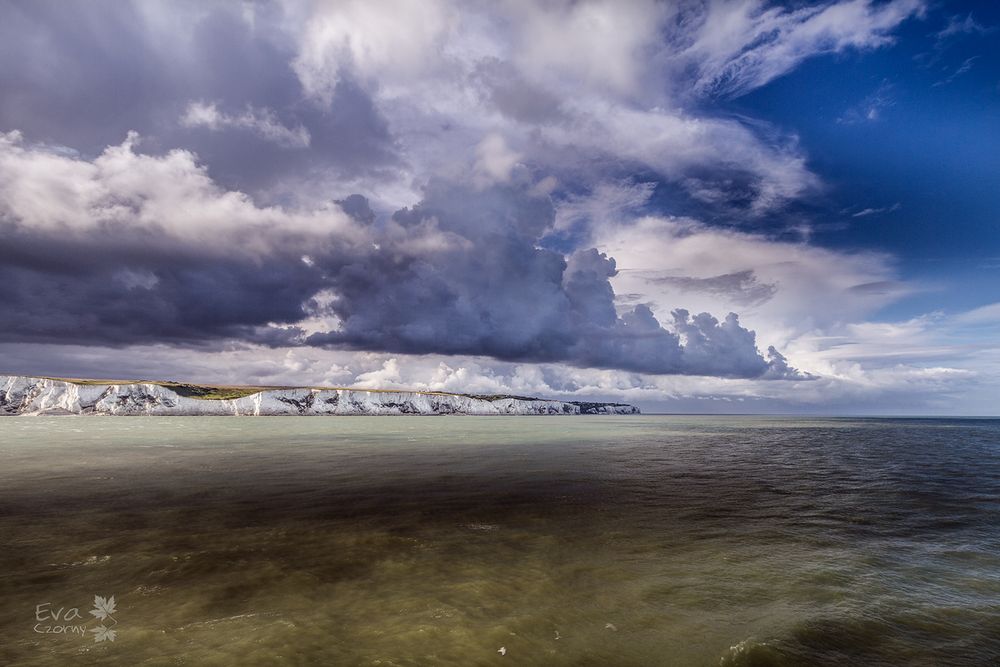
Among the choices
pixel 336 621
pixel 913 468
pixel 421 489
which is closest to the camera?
pixel 336 621

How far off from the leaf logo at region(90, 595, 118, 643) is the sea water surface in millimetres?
Answer: 114

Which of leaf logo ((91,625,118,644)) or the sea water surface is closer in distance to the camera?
the sea water surface

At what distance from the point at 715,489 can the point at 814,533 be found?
30.4ft

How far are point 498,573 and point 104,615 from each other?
29.7ft

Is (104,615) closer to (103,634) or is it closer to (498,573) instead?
(103,634)

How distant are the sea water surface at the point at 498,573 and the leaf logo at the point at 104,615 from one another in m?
0.11

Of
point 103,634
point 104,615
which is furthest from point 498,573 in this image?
point 104,615

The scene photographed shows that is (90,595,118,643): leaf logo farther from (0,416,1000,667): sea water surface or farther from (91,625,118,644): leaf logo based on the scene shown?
(0,416,1000,667): sea water surface

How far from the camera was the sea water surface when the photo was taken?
28.4 ft

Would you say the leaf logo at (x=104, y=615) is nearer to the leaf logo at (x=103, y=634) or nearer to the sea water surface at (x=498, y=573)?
the leaf logo at (x=103, y=634)

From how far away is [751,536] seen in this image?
1627cm

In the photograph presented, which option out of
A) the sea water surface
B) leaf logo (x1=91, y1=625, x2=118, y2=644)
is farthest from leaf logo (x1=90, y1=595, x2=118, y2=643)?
the sea water surface

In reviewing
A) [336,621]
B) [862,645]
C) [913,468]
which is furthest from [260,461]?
[913,468]

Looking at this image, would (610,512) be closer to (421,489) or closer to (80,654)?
(421,489)
